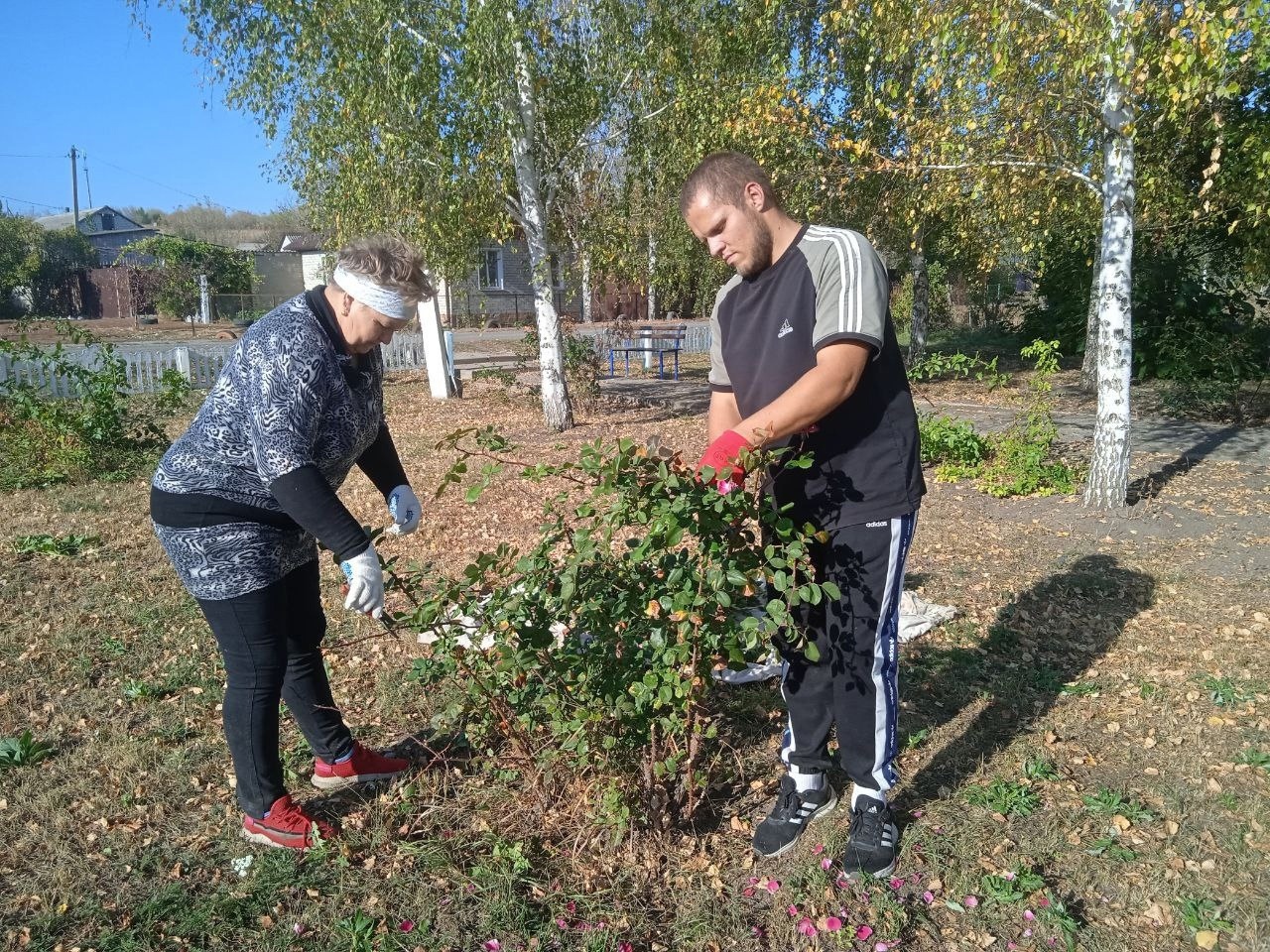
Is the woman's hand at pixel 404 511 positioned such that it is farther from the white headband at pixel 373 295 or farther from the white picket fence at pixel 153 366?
the white picket fence at pixel 153 366

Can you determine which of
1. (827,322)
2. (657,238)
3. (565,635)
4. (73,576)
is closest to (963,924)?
(565,635)

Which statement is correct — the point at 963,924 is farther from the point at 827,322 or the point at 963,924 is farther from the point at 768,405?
the point at 827,322

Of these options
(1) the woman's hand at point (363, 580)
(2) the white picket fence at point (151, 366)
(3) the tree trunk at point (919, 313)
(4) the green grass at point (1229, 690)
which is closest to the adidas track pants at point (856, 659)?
(1) the woman's hand at point (363, 580)

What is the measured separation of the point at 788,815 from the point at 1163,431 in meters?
8.40

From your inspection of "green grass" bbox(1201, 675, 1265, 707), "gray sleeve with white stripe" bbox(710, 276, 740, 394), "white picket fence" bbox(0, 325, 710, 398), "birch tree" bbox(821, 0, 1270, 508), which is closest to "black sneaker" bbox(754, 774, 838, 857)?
"gray sleeve with white stripe" bbox(710, 276, 740, 394)

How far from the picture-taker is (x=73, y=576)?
5176 millimetres

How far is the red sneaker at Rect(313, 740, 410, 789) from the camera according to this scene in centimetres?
291

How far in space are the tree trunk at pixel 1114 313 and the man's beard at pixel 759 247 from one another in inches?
184

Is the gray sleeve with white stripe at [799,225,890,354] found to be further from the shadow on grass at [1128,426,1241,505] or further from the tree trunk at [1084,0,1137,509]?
the shadow on grass at [1128,426,1241,505]

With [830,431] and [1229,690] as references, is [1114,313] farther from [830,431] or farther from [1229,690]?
[830,431]

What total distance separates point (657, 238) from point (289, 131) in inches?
235

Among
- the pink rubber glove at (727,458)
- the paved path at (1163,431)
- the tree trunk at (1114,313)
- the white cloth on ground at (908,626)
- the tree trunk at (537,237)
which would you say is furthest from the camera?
the tree trunk at (537,237)

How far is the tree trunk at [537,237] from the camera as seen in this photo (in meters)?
8.54

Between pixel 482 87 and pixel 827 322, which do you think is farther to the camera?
pixel 482 87
